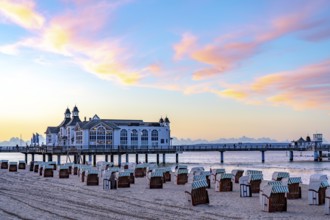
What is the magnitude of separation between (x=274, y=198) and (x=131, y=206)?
5794 millimetres

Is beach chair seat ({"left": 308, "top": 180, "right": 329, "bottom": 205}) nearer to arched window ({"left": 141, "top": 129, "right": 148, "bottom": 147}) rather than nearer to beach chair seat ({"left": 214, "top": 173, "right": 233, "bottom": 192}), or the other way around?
beach chair seat ({"left": 214, "top": 173, "right": 233, "bottom": 192})

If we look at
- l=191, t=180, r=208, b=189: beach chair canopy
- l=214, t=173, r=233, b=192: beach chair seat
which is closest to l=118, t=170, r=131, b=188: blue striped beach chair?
l=214, t=173, r=233, b=192: beach chair seat

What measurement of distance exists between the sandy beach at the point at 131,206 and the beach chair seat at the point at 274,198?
372mm

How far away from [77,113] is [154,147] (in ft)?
70.9

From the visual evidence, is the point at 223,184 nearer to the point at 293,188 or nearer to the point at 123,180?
the point at 293,188

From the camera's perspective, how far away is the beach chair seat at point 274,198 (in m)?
18.4

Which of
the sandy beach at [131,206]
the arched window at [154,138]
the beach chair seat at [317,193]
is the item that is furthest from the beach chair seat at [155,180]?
the arched window at [154,138]

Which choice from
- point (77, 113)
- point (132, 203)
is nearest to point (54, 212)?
point (132, 203)

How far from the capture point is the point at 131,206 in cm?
1977

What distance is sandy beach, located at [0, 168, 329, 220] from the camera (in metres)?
17.3

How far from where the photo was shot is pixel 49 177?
39.6 m

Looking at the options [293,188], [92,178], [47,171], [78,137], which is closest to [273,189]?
[293,188]

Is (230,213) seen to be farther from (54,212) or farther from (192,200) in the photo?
(54,212)

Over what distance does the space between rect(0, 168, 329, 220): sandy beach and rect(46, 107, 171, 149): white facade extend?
186 ft
